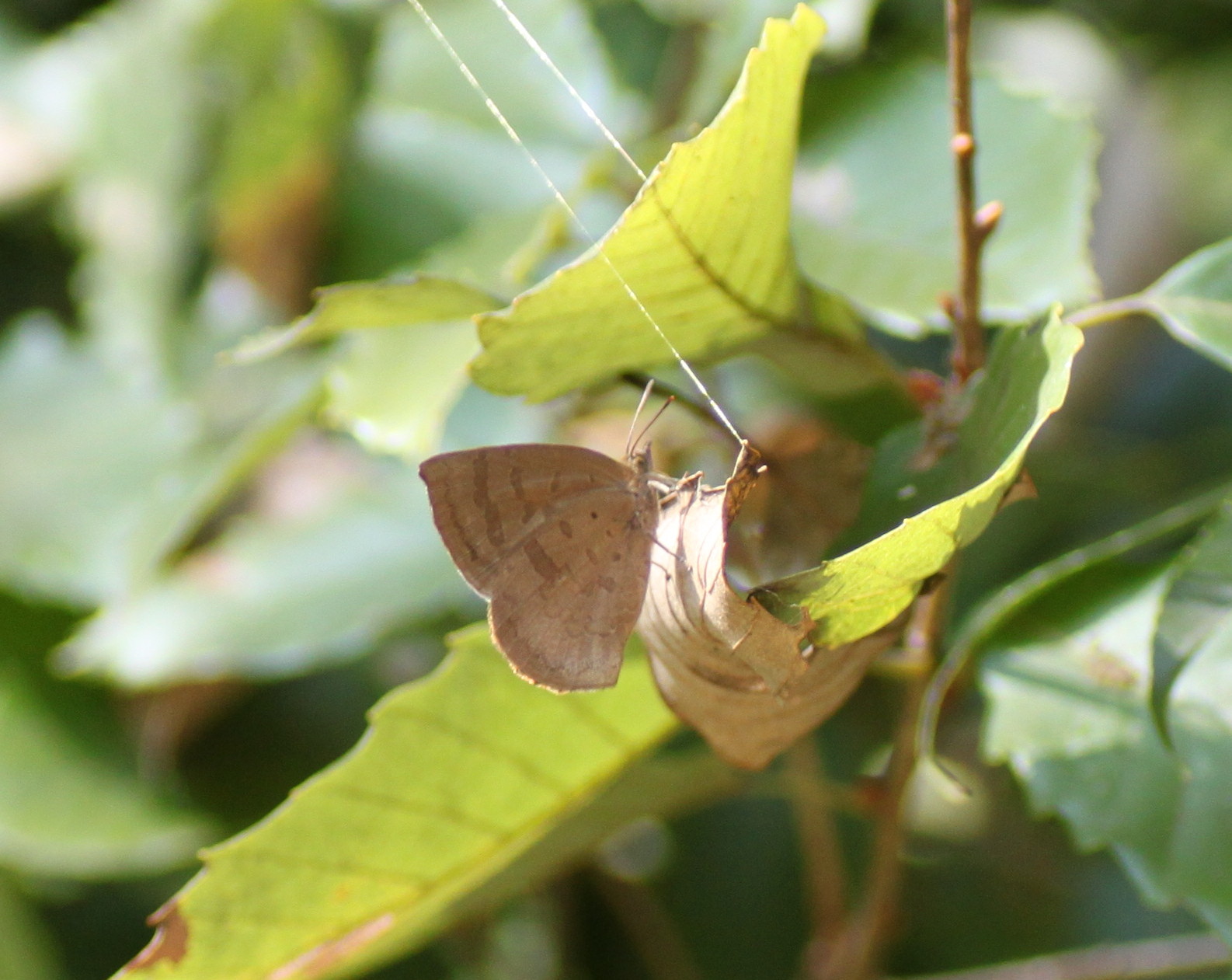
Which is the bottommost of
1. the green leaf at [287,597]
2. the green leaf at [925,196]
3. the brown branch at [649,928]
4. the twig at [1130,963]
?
the brown branch at [649,928]

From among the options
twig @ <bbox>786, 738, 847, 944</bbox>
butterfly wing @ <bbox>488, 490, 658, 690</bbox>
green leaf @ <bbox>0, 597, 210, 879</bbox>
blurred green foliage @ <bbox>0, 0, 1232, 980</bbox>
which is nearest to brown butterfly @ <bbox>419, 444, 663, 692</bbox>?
butterfly wing @ <bbox>488, 490, 658, 690</bbox>

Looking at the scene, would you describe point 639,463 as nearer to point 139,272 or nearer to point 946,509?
point 946,509

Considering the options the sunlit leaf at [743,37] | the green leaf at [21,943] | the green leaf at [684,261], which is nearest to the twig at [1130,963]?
the green leaf at [684,261]

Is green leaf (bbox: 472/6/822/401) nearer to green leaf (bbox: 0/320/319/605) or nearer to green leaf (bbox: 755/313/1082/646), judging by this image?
green leaf (bbox: 755/313/1082/646)

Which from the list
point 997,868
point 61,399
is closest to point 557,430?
point 61,399

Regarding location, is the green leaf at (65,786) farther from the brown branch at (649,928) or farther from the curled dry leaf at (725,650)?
the curled dry leaf at (725,650)

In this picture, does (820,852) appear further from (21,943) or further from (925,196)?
(21,943)

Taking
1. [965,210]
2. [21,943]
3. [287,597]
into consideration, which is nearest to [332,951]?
[287,597]
